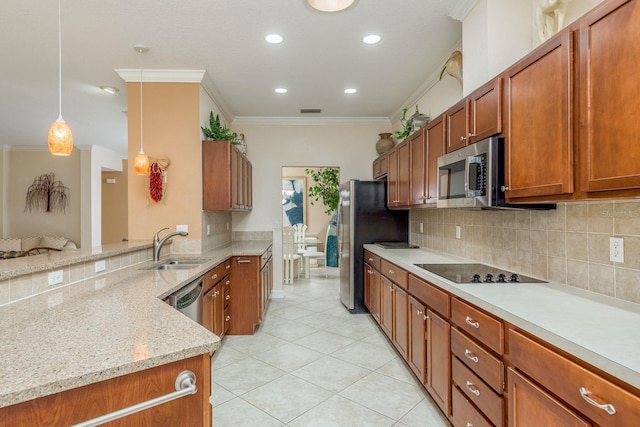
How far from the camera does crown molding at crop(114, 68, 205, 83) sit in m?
3.57

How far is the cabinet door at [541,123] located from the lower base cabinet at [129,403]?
164cm

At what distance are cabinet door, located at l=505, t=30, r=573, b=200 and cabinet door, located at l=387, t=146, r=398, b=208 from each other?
214 centimetres

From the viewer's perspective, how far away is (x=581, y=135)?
1.41 meters

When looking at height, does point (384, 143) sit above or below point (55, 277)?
above

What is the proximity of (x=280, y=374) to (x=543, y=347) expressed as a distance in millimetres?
2126

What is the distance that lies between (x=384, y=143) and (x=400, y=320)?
9.27 ft

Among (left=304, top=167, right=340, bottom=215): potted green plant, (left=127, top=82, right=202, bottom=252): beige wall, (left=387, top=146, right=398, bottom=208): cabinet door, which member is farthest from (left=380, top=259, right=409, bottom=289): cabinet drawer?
(left=304, top=167, right=340, bottom=215): potted green plant

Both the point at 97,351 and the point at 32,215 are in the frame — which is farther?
the point at 32,215

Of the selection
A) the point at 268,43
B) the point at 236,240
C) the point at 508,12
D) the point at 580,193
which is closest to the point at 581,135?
the point at 580,193

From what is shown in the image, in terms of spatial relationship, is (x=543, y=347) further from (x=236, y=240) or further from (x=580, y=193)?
(x=236, y=240)

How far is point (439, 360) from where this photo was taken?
2.19 meters

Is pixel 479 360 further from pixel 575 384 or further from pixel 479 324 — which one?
pixel 575 384

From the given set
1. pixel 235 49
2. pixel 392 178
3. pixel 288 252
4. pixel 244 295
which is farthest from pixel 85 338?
pixel 288 252

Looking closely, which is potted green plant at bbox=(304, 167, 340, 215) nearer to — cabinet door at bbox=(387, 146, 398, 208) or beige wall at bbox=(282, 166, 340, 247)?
beige wall at bbox=(282, 166, 340, 247)
